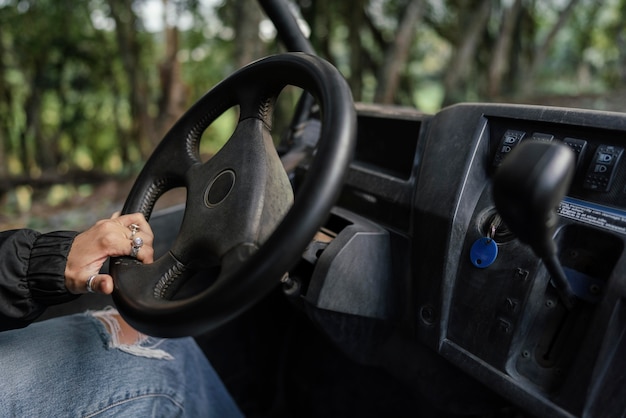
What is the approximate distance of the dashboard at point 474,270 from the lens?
91 centimetres

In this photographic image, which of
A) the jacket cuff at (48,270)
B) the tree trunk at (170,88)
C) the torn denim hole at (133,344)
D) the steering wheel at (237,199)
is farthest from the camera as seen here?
the tree trunk at (170,88)

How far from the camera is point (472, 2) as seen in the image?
21.6ft

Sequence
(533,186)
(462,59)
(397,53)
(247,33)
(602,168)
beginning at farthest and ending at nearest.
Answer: (462,59) → (397,53) → (247,33) → (602,168) → (533,186)

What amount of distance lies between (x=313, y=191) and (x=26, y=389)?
79 cm

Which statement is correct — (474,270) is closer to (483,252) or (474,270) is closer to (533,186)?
(483,252)

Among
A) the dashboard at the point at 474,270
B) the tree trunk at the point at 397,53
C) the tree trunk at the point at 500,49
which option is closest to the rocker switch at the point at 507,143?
the dashboard at the point at 474,270

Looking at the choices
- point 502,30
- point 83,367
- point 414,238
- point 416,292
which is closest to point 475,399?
point 416,292

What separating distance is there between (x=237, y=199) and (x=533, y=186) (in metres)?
0.55

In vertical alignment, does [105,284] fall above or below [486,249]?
below

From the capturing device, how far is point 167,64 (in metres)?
5.54

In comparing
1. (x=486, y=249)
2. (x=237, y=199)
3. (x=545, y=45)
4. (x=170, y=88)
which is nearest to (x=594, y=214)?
(x=486, y=249)

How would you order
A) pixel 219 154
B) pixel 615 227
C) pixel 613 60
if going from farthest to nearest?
pixel 613 60
pixel 219 154
pixel 615 227

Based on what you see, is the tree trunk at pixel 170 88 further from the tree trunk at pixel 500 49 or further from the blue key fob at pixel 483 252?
the blue key fob at pixel 483 252

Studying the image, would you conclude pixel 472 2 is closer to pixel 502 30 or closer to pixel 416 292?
pixel 502 30
